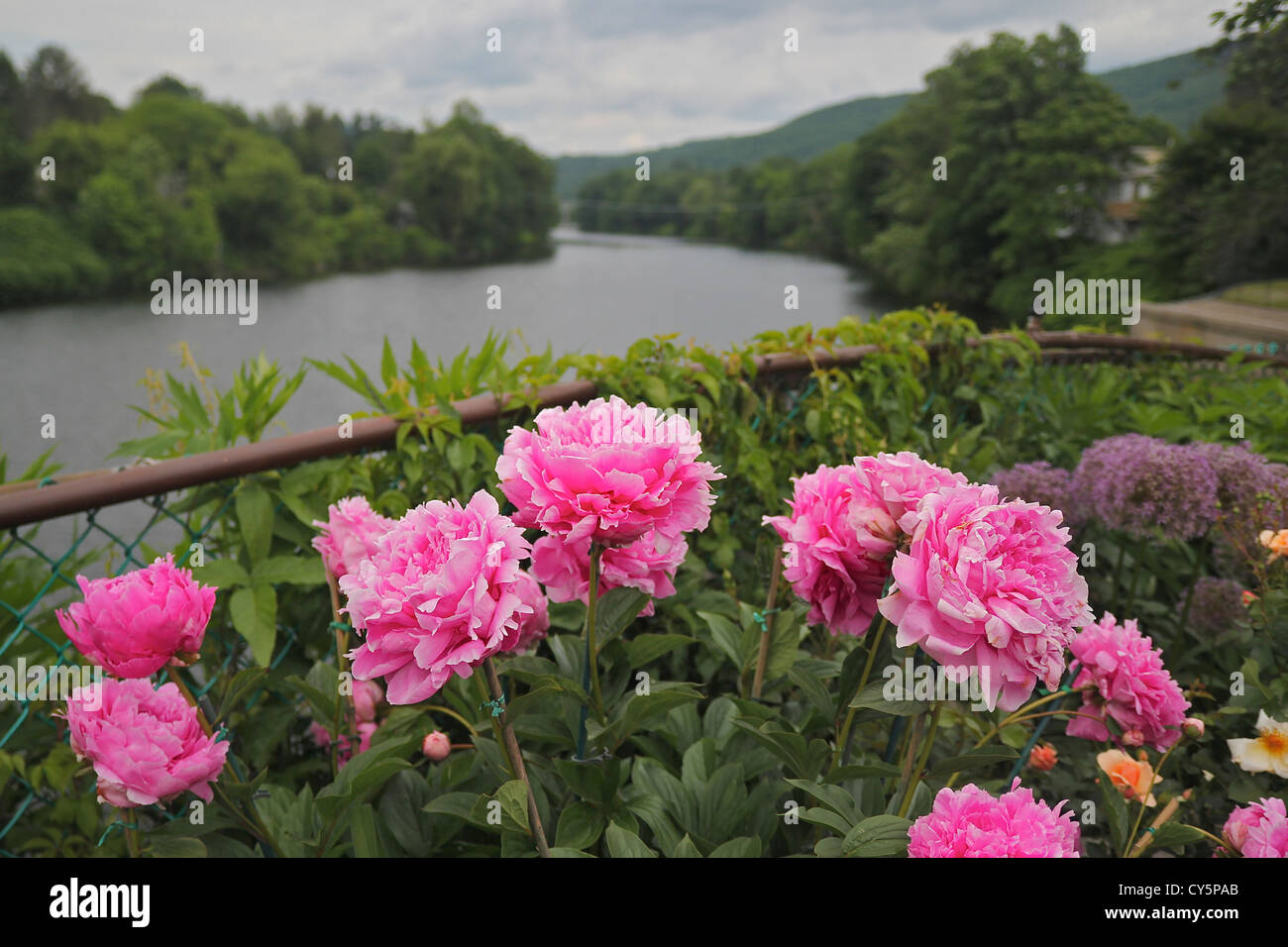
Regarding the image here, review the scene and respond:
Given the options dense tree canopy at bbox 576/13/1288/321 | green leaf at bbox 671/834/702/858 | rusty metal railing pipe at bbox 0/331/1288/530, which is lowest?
green leaf at bbox 671/834/702/858

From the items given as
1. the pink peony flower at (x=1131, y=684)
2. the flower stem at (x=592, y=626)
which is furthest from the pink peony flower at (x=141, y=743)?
the pink peony flower at (x=1131, y=684)

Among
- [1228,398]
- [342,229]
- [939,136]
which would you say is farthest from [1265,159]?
[342,229]

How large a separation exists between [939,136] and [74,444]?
42.8 metres

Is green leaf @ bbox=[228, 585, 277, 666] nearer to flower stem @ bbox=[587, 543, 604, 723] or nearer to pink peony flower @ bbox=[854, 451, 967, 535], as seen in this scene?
Result: flower stem @ bbox=[587, 543, 604, 723]

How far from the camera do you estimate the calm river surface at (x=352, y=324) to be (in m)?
20.4

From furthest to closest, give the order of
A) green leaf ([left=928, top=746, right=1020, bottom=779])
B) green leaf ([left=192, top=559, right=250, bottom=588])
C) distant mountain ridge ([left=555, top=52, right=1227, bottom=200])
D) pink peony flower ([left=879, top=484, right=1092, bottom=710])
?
distant mountain ridge ([left=555, top=52, right=1227, bottom=200]) → green leaf ([left=192, top=559, right=250, bottom=588]) → green leaf ([left=928, top=746, right=1020, bottom=779]) → pink peony flower ([left=879, top=484, right=1092, bottom=710])

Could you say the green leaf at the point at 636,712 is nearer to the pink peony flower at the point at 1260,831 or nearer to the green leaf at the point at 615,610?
the green leaf at the point at 615,610

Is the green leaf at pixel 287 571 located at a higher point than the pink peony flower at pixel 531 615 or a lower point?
lower

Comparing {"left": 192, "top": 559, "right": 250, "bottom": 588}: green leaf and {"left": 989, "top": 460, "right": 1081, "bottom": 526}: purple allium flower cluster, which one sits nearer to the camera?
A: {"left": 192, "top": 559, "right": 250, "bottom": 588}: green leaf

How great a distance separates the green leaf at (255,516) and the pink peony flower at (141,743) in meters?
0.71

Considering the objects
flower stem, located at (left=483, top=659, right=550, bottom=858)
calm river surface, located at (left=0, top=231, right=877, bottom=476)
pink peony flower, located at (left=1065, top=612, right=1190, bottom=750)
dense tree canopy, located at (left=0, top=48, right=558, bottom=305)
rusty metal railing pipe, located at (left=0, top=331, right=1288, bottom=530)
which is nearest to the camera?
flower stem, located at (left=483, top=659, right=550, bottom=858)

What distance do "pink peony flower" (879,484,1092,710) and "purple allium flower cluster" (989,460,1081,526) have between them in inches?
57.7

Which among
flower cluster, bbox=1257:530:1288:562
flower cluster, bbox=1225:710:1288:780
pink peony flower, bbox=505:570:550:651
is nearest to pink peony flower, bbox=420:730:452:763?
pink peony flower, bbox=505:570:550:651

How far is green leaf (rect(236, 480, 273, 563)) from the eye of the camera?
171 cm
